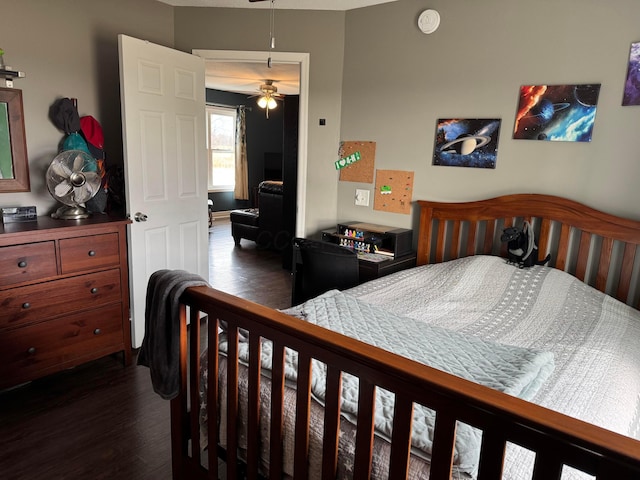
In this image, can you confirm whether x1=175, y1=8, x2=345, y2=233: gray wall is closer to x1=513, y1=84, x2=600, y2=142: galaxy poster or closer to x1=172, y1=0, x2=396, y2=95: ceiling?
x1=172, y1=0, x2=396, y2=95: ceiling

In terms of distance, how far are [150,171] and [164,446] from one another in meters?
1.76

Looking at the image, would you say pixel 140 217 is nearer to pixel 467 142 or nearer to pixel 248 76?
pixel 467 142

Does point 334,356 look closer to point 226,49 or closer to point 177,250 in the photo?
point 177,250

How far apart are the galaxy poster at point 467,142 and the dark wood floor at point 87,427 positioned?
2400 mm

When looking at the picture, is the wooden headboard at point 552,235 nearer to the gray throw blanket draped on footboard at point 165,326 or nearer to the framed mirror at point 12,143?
the gray throw blanket draped on footboard at point 165,326

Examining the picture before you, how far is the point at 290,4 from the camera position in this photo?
125 inches

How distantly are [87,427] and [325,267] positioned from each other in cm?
158

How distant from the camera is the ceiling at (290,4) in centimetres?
311

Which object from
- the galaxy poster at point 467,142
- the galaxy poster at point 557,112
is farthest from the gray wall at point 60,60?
the galaxy poster at point 557,112

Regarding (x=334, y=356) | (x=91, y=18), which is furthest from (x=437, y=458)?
(x=91, y=18)

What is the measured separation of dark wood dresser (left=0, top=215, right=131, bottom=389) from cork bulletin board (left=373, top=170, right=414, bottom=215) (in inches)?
73.6

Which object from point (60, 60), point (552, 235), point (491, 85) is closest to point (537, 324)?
point (552, 235)

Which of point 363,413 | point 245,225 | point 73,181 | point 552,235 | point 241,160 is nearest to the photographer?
point 363,413

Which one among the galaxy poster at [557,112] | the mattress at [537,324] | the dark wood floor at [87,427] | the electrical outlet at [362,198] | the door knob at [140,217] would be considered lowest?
the dark wood floor at [87,427]
